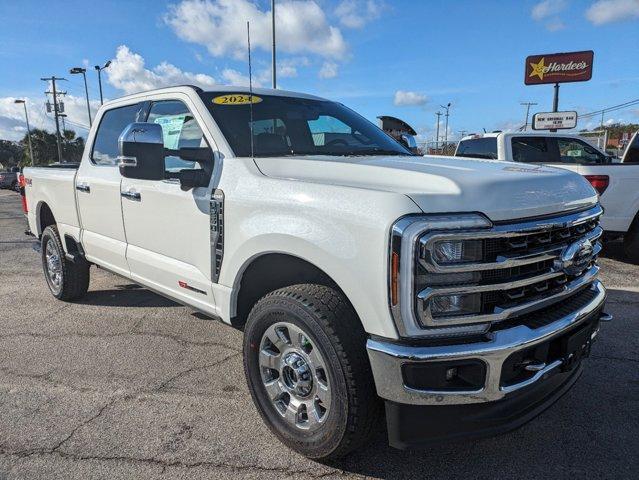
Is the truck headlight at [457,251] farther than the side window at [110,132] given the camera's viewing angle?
No

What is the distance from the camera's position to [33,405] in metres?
3.14

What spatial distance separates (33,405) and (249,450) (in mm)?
1487

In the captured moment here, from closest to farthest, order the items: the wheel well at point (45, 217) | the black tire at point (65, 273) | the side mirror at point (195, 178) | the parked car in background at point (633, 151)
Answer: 1. the side mirror at point (195, 178)
2. the black tire at point (65, 273)
3. the wheel well at point (45, 217)
4. the parked car in background at point (633, 151)

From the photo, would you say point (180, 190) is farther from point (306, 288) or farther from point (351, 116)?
point (351, 116)

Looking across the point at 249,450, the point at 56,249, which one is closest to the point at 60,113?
the point at 56,249

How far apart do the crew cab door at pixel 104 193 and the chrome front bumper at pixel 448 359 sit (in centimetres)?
263

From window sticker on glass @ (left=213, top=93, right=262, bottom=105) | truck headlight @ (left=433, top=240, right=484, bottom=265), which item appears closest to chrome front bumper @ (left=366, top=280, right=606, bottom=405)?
truck headlight @ (left=433, top=240, right=484, bottom=265)

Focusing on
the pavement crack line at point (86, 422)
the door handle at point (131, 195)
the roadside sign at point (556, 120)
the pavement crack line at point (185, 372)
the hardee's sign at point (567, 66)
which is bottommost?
the pavement crack line at point (185, 372)

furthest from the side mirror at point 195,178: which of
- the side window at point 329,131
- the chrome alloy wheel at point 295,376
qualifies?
the chrome alloy wheel at point 295,376

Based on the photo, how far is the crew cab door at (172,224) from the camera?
3.12m

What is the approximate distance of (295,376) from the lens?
2555mm

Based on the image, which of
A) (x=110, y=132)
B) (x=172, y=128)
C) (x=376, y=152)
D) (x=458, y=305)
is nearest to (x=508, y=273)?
(x=458, y=305)

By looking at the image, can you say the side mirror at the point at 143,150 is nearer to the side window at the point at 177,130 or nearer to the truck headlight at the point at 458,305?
the side window at the point at 177,130

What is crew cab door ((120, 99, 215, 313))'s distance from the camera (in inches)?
123
